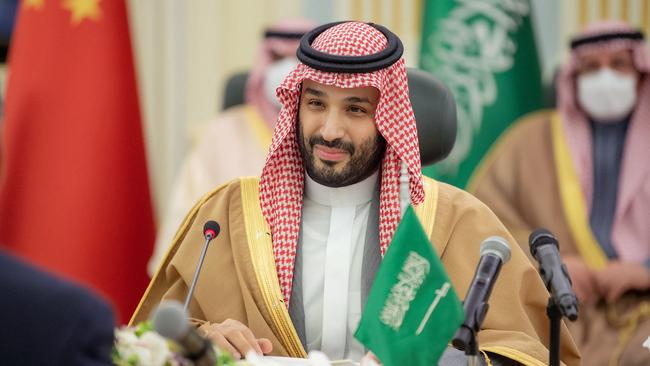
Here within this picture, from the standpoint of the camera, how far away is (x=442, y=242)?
307cm

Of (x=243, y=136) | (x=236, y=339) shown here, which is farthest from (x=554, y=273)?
(x=243, y=136)

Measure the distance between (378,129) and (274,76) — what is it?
3.49 m

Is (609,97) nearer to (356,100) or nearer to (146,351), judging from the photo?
(356,100)

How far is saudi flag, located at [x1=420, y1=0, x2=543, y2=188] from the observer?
20.2 feet

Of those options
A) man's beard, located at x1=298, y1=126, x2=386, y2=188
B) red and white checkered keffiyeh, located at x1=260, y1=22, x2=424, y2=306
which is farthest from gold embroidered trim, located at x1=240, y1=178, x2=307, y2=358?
man's beard, located at x1=298, y1=126, x2=386, y2=188

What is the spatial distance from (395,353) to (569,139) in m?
3.40

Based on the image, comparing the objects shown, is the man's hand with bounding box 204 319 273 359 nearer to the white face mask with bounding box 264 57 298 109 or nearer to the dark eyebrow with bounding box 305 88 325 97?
the dark eyebrow with bounding box 305 88 325 97

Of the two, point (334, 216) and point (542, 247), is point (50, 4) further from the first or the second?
point (542, 247)

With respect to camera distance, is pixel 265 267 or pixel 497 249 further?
pixel 265 267

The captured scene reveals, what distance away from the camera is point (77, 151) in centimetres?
534

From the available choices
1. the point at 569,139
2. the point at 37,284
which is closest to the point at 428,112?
the point at 37,284

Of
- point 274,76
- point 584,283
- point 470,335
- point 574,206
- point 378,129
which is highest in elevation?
point 378,129

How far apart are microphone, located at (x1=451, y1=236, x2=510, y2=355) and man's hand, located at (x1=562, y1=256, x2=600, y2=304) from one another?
8.09 ft

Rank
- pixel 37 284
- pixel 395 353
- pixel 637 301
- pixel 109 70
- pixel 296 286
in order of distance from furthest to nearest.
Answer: pixel 109 70 < pixel 637 301 < pixel 296 286 < pixel 395 353 < pixel 37 284
